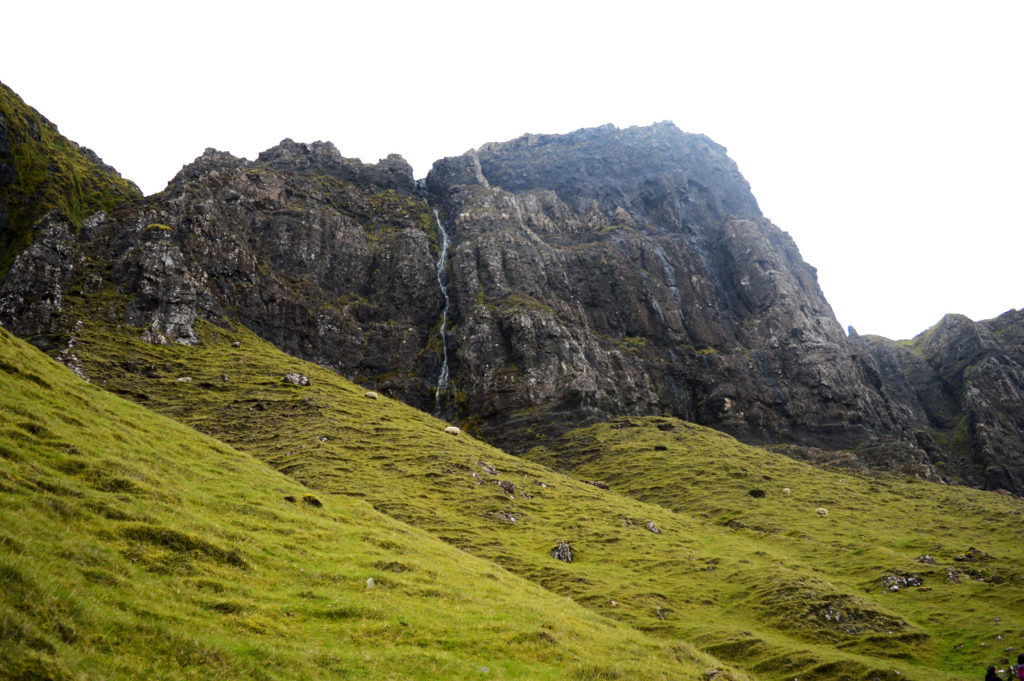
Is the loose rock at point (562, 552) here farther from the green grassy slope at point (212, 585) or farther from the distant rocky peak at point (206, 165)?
the distant rocky peak at point (206, 165)

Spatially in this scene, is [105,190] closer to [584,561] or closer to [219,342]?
[219,342]

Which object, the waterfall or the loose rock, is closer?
the loose rock

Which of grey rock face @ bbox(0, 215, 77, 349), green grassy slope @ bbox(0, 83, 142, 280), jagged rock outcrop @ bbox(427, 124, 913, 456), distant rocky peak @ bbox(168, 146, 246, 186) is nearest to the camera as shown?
grey rock face @ bbox(0, 215, 77, 349)

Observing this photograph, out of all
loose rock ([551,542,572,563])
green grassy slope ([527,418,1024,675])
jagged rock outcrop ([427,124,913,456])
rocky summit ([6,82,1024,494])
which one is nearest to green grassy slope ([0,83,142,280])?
rocky summit ([6,82,1024,494])

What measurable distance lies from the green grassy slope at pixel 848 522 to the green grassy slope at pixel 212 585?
88.9 feet

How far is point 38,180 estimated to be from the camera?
396 feet

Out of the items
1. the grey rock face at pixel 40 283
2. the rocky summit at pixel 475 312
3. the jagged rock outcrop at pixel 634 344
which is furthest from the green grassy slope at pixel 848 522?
the grey rock face at pixel 40 283

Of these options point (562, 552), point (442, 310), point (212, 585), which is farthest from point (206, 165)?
point (212, 585)

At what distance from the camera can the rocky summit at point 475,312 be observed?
115m

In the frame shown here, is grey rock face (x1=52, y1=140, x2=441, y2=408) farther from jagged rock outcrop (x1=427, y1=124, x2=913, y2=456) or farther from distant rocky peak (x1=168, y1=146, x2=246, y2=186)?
jagged rock outcrop (x1=427, y1=124, x2=913, y2=456)

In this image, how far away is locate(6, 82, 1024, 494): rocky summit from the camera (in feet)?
377

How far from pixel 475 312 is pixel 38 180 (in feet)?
342

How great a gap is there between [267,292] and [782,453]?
136062 mm

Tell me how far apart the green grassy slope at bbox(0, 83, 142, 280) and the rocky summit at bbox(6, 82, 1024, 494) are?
1.77 feet
